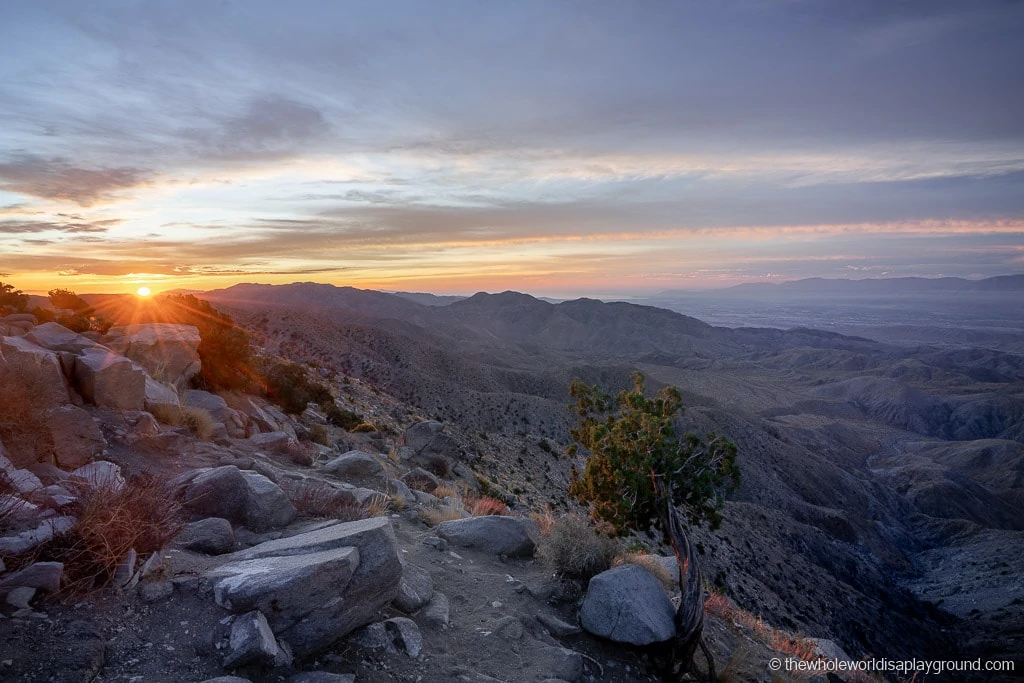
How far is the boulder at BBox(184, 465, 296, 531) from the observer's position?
24.3 feet

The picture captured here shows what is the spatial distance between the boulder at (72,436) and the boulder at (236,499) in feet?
6.94

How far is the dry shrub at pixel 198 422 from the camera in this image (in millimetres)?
11662

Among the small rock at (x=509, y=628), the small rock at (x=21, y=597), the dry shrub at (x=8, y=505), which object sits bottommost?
the small rock at (x=509, y=628)

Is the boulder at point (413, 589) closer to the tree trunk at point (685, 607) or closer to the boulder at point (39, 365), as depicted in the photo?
the tree trunk at point (685, 607)

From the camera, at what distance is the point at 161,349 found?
15117mm

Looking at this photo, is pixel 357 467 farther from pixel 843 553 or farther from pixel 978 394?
pixel 978 394

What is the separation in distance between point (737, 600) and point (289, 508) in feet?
92.0

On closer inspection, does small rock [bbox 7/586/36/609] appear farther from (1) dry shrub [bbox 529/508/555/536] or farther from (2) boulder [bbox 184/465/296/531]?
(1) dry shrub [bbox 529/508/555/536]

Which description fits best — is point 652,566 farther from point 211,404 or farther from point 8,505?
point 211,404

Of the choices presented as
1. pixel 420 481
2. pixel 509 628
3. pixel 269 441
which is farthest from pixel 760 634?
pixel 269 441

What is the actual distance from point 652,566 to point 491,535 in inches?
120

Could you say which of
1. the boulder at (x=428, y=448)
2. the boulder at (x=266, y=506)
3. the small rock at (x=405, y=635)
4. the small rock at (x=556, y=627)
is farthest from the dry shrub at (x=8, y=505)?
the boulder at (x=428, y=448)

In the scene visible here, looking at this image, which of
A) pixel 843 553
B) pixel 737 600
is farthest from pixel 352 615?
pixel 843 553

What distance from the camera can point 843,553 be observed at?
46188 mm
